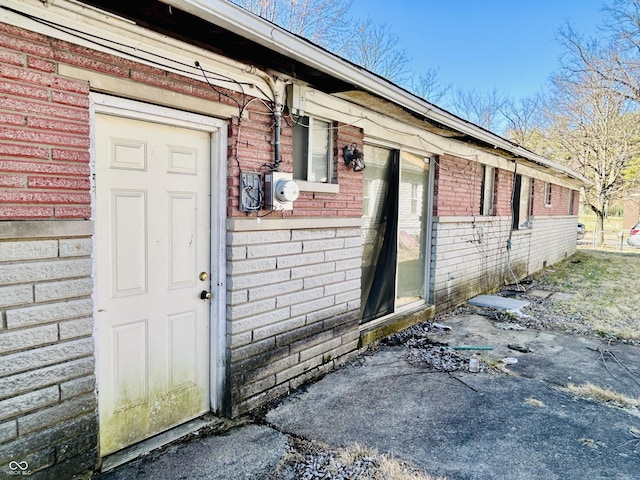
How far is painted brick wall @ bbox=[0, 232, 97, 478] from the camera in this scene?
86.7 inches

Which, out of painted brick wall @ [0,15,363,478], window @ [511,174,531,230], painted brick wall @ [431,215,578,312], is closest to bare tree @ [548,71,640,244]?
painted brick wall @ [431,215,578,312]

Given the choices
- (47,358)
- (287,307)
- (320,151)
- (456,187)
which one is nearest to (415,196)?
(456,187)

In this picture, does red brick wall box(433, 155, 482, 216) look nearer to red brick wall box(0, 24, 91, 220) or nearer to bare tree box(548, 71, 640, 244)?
red brick wall box(0, 24, 91, 220)

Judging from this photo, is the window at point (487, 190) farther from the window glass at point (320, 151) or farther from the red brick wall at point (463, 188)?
the window glass at point (320, 151)

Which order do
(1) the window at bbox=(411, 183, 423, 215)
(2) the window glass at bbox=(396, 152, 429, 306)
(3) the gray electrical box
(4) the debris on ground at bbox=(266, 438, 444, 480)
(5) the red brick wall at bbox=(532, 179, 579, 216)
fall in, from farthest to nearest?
(5) the red brick wall at bbox=(532, 179, 579, 216) → (1) the window at bbox=(411, 183, 423, 215) → (2) the window glass at bbox=(396, 152, 429, 306) → (3) the gray electrical box → (4) the debris on ground at bbox=(266, 438, 444, 480)

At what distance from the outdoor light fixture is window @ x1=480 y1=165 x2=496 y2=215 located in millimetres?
4420

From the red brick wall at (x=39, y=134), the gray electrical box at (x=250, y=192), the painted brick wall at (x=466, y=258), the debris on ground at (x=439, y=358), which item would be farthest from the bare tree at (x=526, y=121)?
the red brick wall at (x=39, y=134)

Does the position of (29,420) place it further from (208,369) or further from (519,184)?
(519,184)

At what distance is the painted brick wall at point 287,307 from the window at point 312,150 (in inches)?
22.5

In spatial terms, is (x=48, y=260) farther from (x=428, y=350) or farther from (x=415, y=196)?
(x=415, y=196)

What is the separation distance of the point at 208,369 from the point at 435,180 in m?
4.63

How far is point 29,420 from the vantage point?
2281mm

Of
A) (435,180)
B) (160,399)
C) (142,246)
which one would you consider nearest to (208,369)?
(160,399)

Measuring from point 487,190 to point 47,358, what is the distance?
8.02 m
